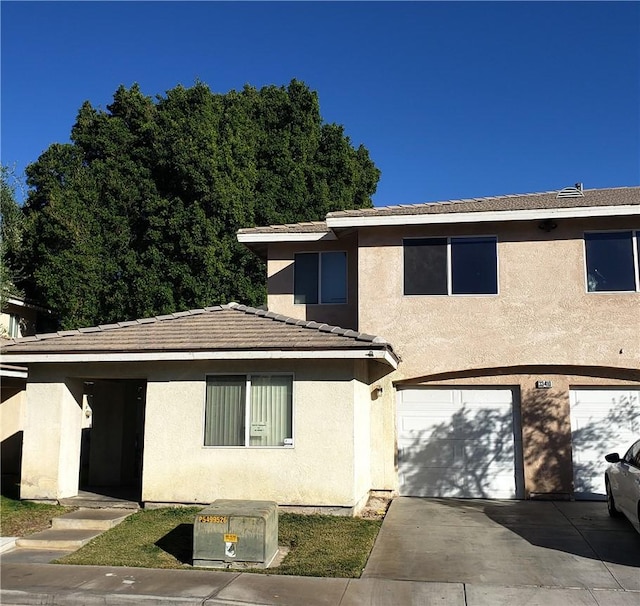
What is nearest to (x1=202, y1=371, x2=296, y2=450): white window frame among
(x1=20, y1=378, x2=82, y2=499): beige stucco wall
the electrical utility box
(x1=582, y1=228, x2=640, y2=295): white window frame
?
(x1=20, y1=378, x2=82, y2=499): beige stucco wall

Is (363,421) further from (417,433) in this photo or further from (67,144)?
(67,144)

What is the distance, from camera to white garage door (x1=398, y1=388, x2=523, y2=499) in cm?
1297

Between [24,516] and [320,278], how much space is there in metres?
7.80

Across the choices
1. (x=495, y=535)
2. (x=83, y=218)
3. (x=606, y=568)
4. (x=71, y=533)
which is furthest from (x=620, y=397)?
(x=83, y=218)

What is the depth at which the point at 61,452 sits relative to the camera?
1194 cm

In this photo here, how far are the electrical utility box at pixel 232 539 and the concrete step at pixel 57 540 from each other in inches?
86.7

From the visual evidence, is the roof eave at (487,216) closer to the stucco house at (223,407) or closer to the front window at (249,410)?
the stucco house at (223,407)

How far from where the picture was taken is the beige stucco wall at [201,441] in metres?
11.1

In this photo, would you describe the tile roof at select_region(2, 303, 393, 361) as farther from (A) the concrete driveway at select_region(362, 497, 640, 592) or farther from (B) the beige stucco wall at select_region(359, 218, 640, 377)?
(A) the concrete driveway at select_region(362, 497, 640, 592)

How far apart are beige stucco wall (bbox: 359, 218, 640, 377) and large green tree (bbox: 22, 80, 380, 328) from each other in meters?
11.6

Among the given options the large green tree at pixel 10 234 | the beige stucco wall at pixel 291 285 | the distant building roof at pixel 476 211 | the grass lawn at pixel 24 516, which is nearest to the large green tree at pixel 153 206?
the large green tree at pixel 10 234

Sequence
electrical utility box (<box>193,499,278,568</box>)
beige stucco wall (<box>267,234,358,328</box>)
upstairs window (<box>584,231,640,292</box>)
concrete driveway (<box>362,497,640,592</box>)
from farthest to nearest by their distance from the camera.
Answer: beige stucco wall (<box>267,234,358,328</box>), upstairs window (<box>584,231,640,292</box>), electrical utility box (<box>193,499,278,568</box>), concrete driveway (<box>362,497,640,592</box>)

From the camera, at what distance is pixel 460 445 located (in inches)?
516

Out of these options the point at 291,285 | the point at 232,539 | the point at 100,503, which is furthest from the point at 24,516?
the point at 291,285
